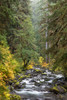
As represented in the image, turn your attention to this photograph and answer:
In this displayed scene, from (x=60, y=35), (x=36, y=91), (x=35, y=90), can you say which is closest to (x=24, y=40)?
(x=35, y=90)

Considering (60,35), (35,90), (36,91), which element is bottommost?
(36,91)

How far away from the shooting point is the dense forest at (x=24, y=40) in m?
5.68

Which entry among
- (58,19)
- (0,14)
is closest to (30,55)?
(0,14)

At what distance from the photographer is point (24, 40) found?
19.2 meters

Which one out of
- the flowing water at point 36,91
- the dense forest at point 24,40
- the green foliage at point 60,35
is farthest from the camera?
the flowing water at point 36,91

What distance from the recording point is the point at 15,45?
18969 millimetres

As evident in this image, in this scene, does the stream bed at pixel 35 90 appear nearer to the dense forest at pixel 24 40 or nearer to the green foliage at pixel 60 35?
the dense forest at pixel 24 40

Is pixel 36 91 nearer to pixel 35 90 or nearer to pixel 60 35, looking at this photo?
pixel 35 90

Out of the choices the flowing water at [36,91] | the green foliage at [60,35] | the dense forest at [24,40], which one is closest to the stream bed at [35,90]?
the flowing water at [36,91]

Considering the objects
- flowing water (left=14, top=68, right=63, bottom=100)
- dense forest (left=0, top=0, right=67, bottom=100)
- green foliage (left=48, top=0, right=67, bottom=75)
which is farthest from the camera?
flowing water (left=14, top=68, right=63, bottom=100)

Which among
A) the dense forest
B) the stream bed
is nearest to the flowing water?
the stream bed

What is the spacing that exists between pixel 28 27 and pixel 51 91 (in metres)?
13.2

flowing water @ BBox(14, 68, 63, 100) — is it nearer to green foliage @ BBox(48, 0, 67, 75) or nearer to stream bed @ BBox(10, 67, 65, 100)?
stream bed @ BBox(10, 67, 65, 100)

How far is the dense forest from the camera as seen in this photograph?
18.7 ft
